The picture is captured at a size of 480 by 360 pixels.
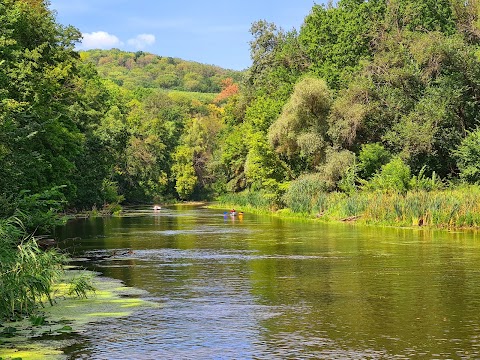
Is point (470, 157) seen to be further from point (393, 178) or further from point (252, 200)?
point (252, 200)

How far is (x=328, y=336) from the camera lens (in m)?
13.2

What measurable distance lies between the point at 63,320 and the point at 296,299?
572 centimetres

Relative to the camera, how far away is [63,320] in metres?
14.9

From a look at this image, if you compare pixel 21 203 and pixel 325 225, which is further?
pixel 325 225

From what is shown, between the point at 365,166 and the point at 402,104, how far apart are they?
5.53 meters

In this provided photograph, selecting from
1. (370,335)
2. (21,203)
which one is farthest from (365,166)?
(370,335)

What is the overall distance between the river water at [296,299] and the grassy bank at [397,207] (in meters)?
4.04

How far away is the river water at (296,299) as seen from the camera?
12.4 metres

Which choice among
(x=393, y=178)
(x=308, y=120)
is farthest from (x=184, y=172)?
(x=393, y=178)

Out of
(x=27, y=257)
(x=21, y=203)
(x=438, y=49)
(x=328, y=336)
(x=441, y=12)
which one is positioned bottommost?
(x=328, y=336)

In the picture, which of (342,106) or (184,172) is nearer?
(342,106)

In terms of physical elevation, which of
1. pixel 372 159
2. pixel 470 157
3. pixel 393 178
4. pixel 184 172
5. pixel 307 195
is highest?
pixel 184 172

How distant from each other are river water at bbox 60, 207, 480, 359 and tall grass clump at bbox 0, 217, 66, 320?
186cm

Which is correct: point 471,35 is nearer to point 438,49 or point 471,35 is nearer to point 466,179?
point 438,49
